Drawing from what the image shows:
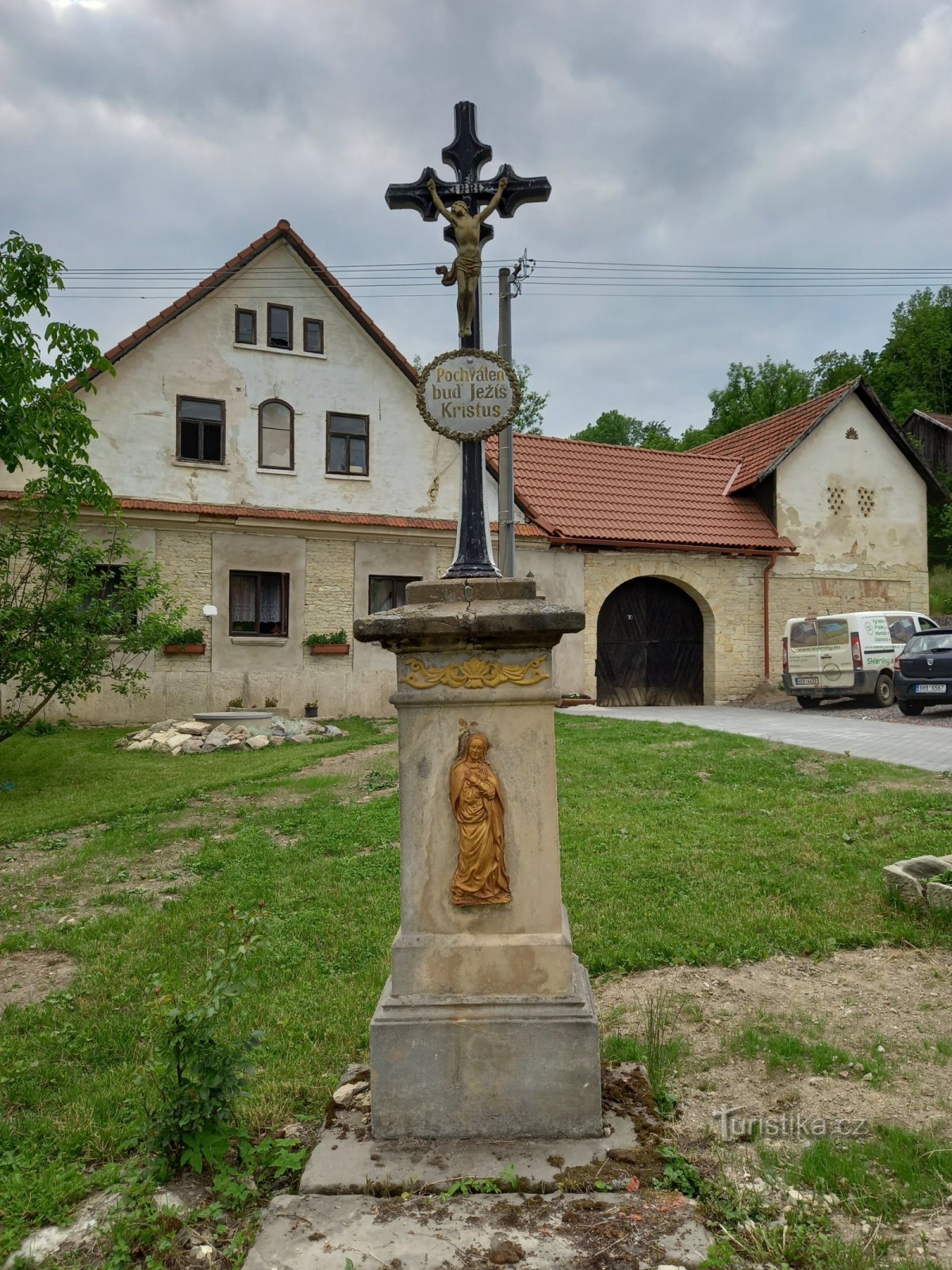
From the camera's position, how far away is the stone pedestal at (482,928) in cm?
310

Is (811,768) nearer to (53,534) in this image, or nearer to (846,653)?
(846,653)

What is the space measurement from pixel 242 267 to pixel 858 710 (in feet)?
45.2

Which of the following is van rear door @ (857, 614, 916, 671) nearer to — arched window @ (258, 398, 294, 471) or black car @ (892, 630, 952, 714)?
black car @ (892, 630, 952, 714)

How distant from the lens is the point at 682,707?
61.4 feet

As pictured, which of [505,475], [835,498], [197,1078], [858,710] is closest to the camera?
[197,1078]

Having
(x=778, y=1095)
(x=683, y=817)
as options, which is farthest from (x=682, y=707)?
(x=778, y=1095)

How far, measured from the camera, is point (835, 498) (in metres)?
21.5

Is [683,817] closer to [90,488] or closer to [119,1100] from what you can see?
[119,1100]

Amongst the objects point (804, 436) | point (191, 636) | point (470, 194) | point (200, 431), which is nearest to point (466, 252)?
point (470, 194)

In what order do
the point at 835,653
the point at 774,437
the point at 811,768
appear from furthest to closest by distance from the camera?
the point at 774,437, the point at 835,653, the point at 811,768

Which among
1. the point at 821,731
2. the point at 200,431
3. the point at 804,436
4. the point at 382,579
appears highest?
the point at 804,436

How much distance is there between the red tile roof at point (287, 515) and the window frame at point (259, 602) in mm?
1004

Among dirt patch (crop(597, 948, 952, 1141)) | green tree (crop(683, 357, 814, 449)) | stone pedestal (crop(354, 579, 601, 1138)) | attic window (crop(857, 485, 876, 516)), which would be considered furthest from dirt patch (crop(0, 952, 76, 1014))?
green tree (crop(683, 357, 814, 449))

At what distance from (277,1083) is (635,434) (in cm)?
5444
